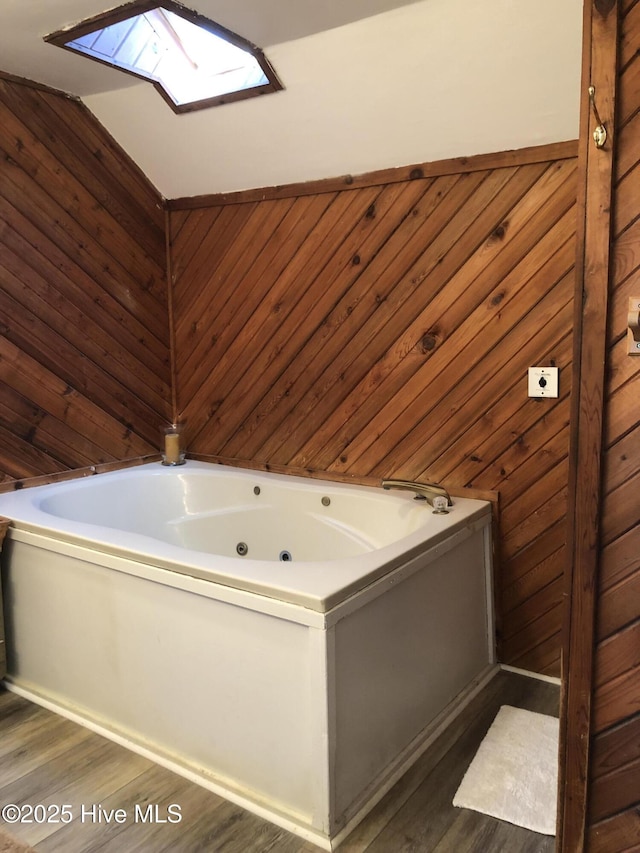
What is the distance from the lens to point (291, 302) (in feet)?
9.85

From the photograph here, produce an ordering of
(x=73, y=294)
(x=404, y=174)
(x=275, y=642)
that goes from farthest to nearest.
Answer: (x=73, y=294), (x=404, y=174), (x=275, y=642)

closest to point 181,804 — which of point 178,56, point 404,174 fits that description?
point 404,174

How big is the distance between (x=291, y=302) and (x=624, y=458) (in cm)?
195

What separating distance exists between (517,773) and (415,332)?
1.54m

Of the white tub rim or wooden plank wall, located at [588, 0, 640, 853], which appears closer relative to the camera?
wooden plank wall, located at [588, 0, 640, 853]

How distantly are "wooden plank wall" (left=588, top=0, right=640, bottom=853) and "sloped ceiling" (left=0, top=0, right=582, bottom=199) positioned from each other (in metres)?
0.82

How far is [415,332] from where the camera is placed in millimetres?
2650

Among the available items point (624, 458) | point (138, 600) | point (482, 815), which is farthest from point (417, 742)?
point (624, 458)

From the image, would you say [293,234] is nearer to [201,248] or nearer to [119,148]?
[201,248]

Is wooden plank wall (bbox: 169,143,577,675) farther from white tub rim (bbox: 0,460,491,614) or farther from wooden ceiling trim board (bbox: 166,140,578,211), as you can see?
white tub rim (bbox: 0,460,491,614)

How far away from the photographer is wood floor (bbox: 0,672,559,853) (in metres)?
1.71

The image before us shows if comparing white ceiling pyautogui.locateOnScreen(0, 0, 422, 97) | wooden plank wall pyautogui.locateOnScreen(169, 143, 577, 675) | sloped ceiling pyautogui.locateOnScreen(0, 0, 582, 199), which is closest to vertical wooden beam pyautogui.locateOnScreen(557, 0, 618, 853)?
sloped ceiling pyautogui.locateOnScreen(0, 0, 582, 199)

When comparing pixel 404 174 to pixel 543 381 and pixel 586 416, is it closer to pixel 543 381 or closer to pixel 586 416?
pixel 543 381

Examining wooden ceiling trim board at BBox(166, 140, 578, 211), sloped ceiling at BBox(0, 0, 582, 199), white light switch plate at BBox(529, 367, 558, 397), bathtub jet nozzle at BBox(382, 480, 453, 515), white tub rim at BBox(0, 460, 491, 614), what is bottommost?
white tub rim at BBox(0, 460, 491, 614)
